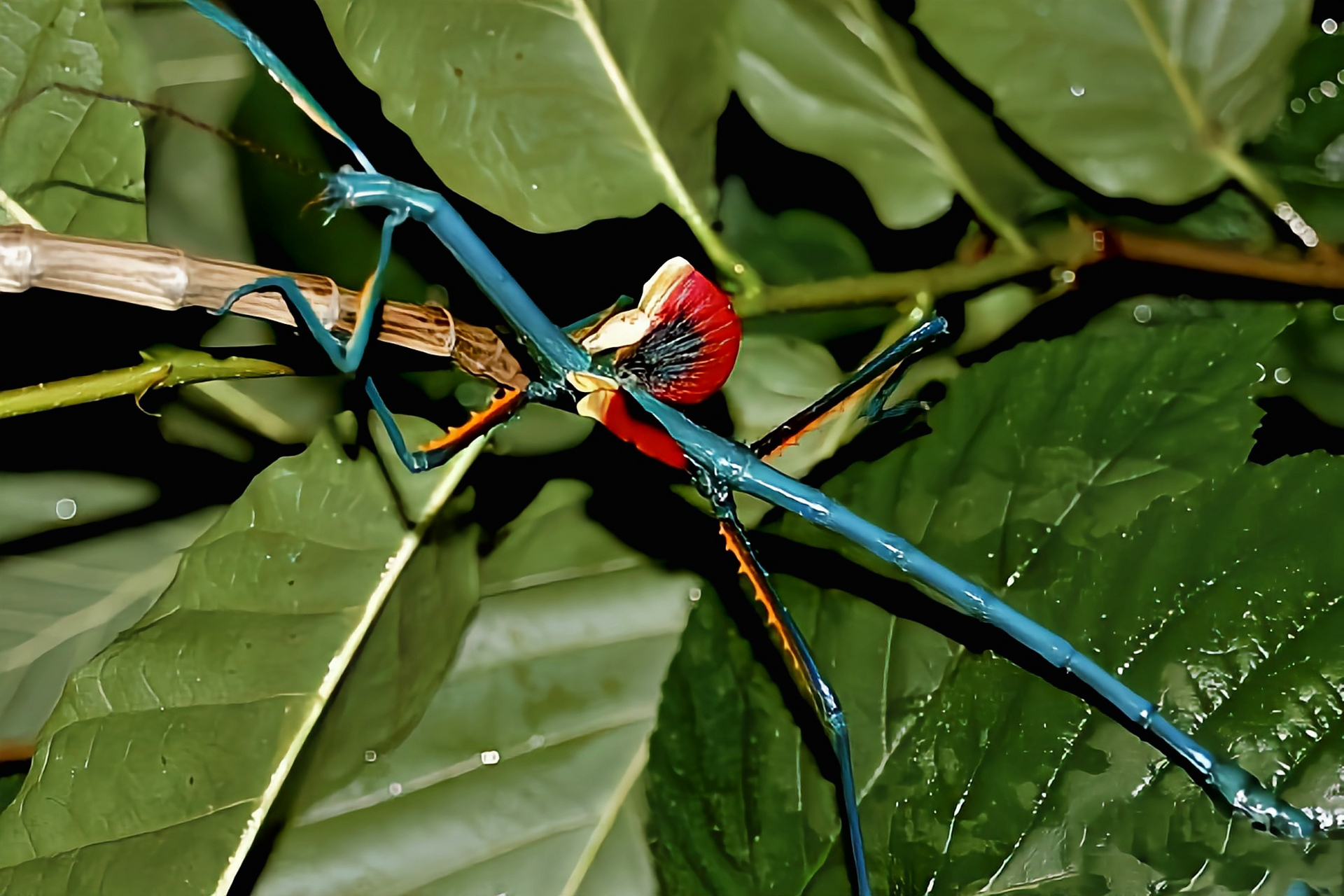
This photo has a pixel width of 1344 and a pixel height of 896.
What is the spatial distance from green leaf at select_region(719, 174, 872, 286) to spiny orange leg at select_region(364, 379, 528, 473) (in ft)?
0.46

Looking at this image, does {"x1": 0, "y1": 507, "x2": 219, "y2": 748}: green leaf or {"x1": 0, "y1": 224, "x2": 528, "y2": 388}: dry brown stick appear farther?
{"x1": 0, "y1": 507, "x2": 219, "y2": 748}: green leaf

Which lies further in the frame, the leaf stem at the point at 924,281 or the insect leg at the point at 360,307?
the leaf stem at the point at 924,281

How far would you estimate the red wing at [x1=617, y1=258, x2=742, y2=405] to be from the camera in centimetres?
34

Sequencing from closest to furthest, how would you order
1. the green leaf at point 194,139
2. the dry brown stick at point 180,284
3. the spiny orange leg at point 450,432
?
the dry brown stick at point 180,284
the spiny orange leg at point 450,432
the green leaf at point 194,139

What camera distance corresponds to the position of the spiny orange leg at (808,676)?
38 cm

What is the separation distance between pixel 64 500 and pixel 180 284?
27 centimetres

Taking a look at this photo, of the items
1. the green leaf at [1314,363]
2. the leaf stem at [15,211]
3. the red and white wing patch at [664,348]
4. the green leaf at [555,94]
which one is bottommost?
the green leaf at [1314,363]

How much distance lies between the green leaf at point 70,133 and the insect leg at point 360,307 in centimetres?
15

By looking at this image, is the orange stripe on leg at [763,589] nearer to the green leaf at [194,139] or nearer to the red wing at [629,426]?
the red wing at [629,426]

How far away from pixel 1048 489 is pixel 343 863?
34 cm

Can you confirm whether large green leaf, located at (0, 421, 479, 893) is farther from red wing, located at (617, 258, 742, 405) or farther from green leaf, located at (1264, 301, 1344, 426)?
green leaf, located at (1264, 301, 1344, 426)

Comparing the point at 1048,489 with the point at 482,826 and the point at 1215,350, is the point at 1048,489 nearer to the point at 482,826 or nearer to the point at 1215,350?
the point at 1215,350

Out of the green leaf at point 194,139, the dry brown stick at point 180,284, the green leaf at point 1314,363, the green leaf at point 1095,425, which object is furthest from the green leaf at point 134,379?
the green leaf at point 1314,363

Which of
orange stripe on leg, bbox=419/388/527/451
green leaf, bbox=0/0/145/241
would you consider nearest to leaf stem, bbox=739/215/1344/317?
orange stripe on leg, bbox=419/388/527/451
